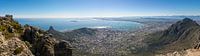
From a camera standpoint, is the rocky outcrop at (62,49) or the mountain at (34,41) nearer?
the mountain at (34,41)

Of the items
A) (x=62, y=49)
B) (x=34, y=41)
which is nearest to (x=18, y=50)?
(x=34, y=41)

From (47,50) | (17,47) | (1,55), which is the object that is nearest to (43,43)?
(47,50)

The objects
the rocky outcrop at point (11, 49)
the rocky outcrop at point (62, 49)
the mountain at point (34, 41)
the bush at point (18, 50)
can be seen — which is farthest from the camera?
the rocky outcrop at point (62, 49)

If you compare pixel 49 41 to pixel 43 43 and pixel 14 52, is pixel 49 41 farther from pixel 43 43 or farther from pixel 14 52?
pixel 14 52

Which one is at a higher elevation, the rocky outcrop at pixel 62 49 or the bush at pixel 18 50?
the bush at pixel 18 50

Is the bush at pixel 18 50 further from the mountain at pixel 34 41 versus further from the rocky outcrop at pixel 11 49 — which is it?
the mountain at pixel 34 41

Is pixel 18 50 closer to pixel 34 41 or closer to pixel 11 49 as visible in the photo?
pixel 11 49

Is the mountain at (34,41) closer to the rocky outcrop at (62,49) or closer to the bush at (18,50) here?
the rocky outcrop at (62,49)

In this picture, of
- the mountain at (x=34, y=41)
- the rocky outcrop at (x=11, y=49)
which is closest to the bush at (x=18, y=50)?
the rocky outcrop at (x=11, y=49)

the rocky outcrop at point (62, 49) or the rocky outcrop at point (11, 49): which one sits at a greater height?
the rocky outcrop at point (11, 49)

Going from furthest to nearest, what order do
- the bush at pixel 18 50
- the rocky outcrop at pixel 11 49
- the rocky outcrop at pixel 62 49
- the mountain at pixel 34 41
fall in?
the rocky outcrop at pixel 62 49, the mountain at pixel 34 41, the bush at pixel 18 50, the rocky outcrop at pixel 11 49

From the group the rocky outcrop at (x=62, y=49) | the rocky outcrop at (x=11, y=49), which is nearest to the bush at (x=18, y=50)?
the rocky outcrop at (x=11, y=49)

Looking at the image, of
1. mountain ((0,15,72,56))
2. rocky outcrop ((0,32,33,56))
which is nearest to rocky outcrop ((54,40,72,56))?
mountain ((0,15,72,56))
